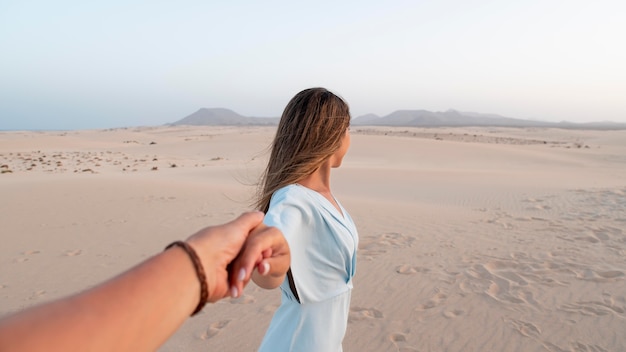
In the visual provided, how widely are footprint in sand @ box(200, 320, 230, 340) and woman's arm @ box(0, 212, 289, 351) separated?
135 inches

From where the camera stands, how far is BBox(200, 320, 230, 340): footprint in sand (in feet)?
13.4

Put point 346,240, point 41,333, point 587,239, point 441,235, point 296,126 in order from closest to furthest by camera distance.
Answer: point 41,333, point 346,240, point 296,126, point 587,239, point 441,235

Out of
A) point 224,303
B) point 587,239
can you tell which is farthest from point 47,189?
point 587,239

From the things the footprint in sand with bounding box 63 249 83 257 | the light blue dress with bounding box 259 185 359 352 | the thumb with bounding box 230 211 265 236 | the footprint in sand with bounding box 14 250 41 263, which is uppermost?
the thumb with bounding box 230 211 265 236

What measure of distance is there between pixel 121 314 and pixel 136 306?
0.10ft

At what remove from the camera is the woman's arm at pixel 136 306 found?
650mm

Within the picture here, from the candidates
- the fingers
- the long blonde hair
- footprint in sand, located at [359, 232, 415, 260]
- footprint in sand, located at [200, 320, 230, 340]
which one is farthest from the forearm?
footprint in sand, located at [359, 232, 415, 260]

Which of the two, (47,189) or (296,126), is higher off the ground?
(296,126)

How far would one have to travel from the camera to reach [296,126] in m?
1.90

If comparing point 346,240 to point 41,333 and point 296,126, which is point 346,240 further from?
point 41,333

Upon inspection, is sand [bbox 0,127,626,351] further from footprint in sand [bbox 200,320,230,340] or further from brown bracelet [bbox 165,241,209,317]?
brown bracelet [bbox 165,241,209,317]

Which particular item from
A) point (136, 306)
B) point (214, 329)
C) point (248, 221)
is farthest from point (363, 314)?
point (136, 306)

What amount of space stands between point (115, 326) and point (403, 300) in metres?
4.54

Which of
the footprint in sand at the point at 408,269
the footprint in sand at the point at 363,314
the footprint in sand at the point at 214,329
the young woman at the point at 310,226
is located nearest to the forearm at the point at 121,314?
A: the young woman at the point at 310,226
